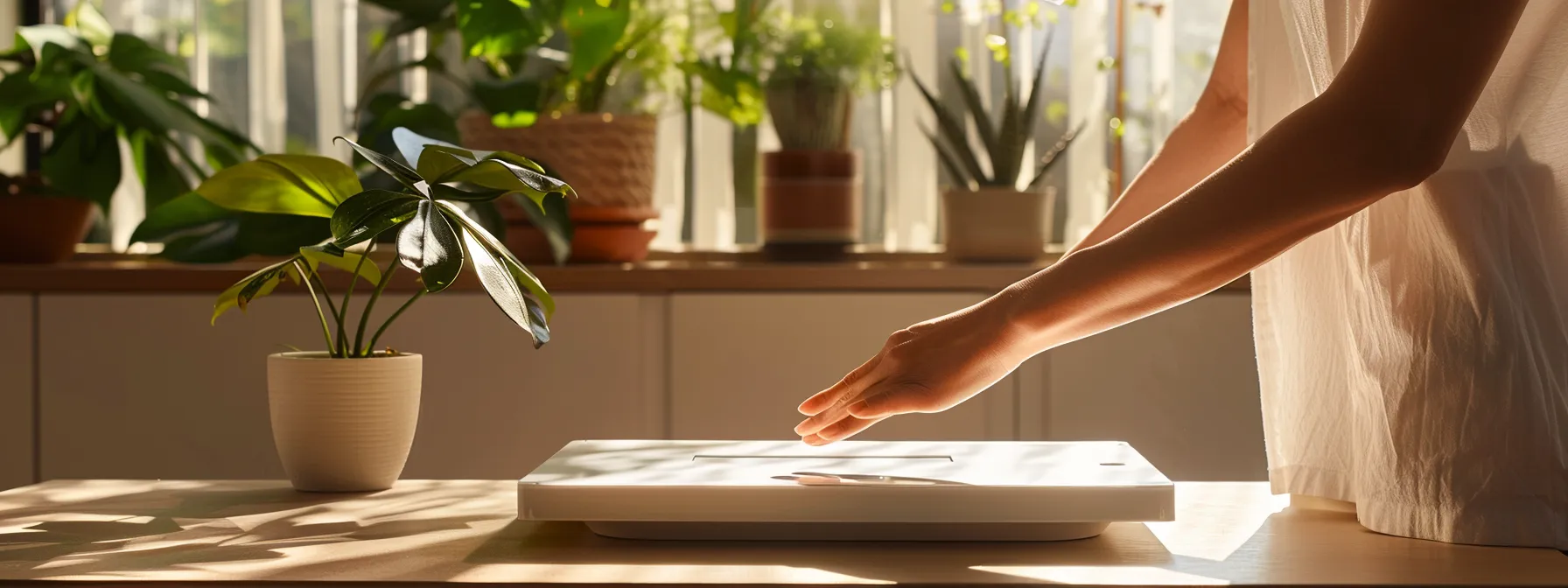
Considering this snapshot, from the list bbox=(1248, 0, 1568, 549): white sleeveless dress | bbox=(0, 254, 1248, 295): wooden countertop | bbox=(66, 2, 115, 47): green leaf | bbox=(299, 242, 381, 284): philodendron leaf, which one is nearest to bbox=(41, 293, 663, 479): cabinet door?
bbox=(0, 254, 1248, 295): wooden countertop

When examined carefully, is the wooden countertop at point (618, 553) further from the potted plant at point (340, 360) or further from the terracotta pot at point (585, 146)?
the terracotta pot at point (585, 146)

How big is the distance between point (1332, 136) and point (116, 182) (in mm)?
1941

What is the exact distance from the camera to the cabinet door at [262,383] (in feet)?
6.15

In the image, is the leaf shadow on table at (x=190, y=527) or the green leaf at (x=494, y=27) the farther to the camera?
the green leaf at (x=494, y=27)

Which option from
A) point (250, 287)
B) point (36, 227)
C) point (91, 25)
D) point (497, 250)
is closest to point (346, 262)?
point (250, 287)

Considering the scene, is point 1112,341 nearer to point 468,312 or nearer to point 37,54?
point 468,312

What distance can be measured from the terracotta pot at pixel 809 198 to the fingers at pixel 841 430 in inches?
49.8

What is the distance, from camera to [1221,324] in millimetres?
1871

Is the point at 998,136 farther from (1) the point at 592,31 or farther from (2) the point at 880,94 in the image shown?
(1) the point at 592,31

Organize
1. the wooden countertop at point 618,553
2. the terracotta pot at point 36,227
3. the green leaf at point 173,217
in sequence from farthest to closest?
the terracotta pot at point 36,227 < the green leaf at point 173,217 < the wooden countertop at point 618,553

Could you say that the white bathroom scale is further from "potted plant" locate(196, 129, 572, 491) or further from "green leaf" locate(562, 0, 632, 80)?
"green leaf" locate(562, 0, 632, 80)

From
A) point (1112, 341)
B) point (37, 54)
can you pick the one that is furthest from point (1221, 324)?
point (37, 54)

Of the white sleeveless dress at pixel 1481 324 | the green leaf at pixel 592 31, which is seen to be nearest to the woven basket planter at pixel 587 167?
the green leaf at pixel 592 31

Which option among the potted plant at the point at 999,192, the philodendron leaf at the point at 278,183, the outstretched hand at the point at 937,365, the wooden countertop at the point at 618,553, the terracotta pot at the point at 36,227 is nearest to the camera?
the wooden countertop at the point at 618,553
